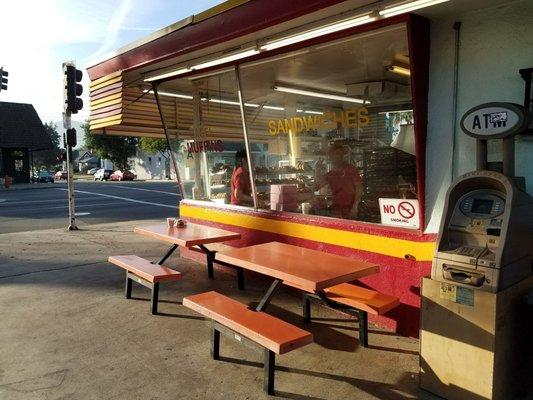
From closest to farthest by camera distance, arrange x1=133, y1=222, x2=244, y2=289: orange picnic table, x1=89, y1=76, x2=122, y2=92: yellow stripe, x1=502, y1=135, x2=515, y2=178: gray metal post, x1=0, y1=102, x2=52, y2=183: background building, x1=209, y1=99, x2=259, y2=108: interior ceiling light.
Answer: x1=502, y1=135, x2=515, y2=178: gray metal post < x1=133, y1=222, x2=244, y2=289: orange picnic table < x1=209, y1=99, x2=259, y2=108: interior ceiling light < x1=89, y1=76, x2=122, y2=92: yellow stripe < x1=0, y1=102, x2=52, y2=183: background building

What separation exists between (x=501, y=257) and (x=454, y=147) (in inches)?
53.0

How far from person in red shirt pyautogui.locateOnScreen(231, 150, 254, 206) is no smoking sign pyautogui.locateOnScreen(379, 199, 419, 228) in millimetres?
2135

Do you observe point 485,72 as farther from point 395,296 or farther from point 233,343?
point 233,343

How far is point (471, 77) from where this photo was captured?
3574 mm

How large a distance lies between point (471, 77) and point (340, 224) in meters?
1.86

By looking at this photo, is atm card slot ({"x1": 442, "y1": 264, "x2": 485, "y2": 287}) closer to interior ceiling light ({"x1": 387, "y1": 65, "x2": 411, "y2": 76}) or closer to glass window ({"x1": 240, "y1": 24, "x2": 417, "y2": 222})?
glass window ({"x1": 240, "y1": 24, "x2": 417, "y2": 222})

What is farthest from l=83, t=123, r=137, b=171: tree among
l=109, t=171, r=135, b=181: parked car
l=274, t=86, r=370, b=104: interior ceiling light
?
l=274, t=86, r=370, b=104: interior ceiling light

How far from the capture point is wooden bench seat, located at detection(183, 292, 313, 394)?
9.54 ft

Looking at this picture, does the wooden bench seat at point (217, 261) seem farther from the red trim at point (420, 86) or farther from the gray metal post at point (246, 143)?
the red trim at point (420, 86)

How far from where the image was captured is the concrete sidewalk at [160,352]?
315 centimetres

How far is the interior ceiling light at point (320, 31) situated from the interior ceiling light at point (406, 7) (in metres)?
0.13

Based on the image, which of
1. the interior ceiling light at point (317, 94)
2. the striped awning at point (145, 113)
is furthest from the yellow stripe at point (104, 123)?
the interior ceiling light at point (317, 94)

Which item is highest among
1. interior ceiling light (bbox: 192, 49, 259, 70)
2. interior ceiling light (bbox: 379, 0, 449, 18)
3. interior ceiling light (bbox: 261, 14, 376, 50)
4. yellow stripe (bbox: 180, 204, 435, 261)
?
interior ceiling light (bbox: 192, 49, 259, 70)

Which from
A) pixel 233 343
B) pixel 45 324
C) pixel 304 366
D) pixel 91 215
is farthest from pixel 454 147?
pixel 91 215
